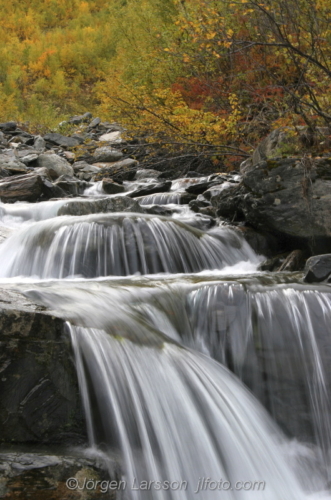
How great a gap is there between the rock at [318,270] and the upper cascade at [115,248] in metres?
1.91

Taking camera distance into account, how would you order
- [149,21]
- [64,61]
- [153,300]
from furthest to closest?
1. [64,61]
2. [149,21]
3. [153,300]

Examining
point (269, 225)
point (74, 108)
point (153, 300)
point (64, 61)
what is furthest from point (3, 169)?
point (64, 61)

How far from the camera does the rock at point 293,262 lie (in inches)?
258

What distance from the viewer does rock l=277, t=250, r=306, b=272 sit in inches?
258

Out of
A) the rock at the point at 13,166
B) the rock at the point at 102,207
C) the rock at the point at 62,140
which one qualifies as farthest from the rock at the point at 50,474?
the rock at the point at 62,140

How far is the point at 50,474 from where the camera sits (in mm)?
2695

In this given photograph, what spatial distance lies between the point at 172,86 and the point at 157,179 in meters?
3.23

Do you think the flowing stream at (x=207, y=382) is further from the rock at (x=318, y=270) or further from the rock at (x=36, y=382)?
the rock at (x=318, y=270)

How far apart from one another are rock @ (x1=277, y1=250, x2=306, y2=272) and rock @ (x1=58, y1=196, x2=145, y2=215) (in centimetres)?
289

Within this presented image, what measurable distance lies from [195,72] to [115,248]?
910 centimetres

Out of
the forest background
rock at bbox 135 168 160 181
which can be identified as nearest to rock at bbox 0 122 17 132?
the forest background

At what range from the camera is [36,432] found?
9.94ft

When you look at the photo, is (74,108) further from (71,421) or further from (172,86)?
(71,421)

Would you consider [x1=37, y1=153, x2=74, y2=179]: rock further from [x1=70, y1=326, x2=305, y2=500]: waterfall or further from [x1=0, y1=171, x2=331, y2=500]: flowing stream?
[x1=70, y1=326, x2=305, y2=500]: waterfall
